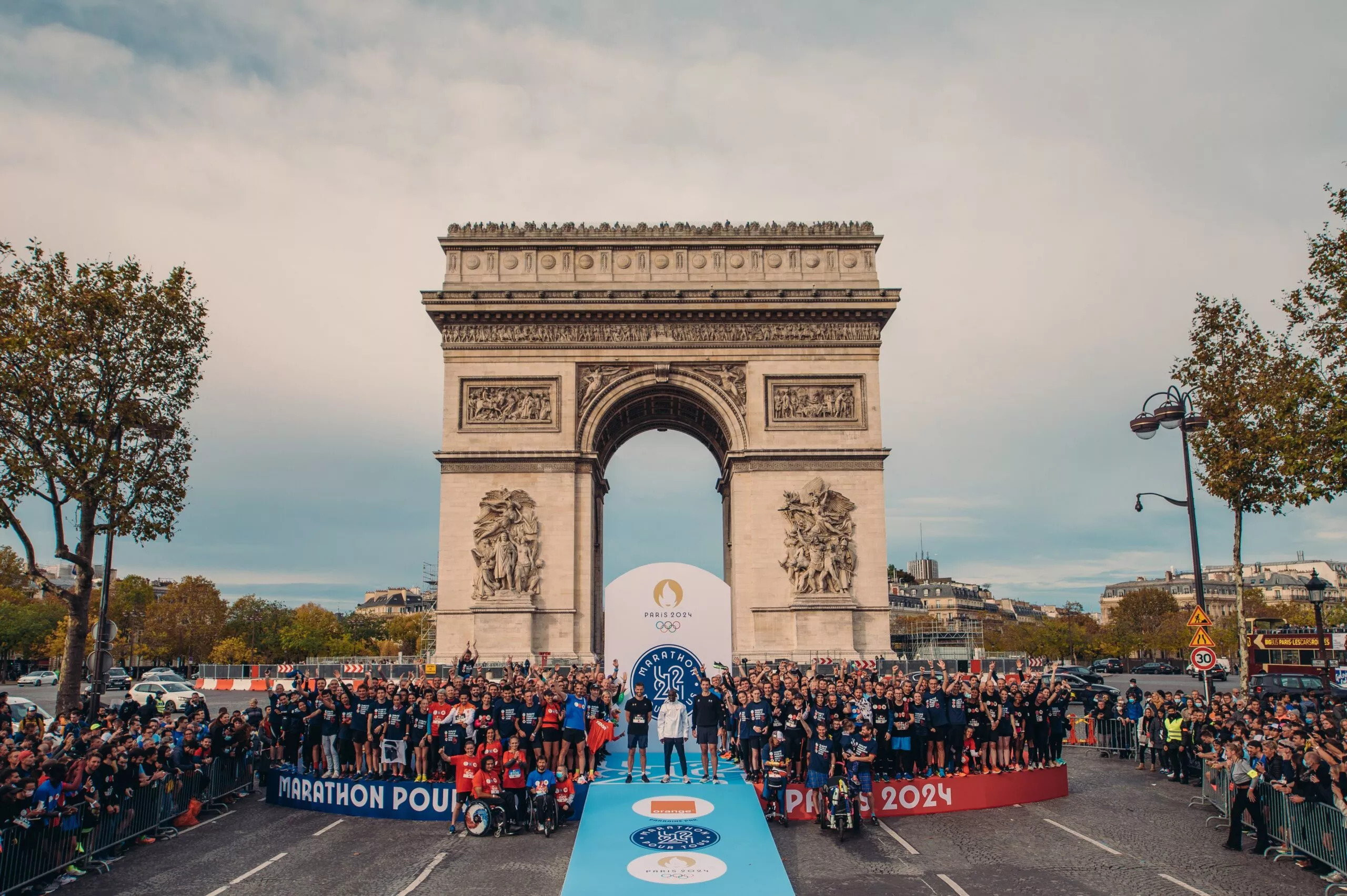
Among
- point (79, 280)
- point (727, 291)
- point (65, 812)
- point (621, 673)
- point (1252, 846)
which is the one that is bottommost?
point (1252, 846)

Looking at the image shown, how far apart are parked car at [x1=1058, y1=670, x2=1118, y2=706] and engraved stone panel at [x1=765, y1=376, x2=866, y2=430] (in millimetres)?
10922

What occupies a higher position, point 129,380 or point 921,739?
point 129,380

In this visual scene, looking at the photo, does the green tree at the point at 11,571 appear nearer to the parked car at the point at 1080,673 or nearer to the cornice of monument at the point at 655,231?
the cornice of monument at the point at 655,231

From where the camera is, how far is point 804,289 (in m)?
33.1

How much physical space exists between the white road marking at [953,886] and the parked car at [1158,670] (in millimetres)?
60775

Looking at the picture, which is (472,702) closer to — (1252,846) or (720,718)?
(720,718)

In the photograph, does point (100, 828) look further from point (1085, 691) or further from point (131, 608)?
point (131, 608)

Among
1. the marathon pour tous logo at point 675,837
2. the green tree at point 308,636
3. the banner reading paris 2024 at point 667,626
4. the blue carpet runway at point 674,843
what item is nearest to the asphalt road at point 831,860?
the blue carpet runway at point 674,843

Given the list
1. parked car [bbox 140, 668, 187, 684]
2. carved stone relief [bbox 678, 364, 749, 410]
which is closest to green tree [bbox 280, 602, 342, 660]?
parked car [bbox 140, 668, 187, 684]

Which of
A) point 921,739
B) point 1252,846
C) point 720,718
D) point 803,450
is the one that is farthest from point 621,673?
point 803,450

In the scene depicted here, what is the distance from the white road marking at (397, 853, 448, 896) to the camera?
1097 cm

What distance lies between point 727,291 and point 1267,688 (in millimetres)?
21741

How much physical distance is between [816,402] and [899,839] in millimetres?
21170

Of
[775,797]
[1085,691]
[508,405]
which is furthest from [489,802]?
[1085,691]
